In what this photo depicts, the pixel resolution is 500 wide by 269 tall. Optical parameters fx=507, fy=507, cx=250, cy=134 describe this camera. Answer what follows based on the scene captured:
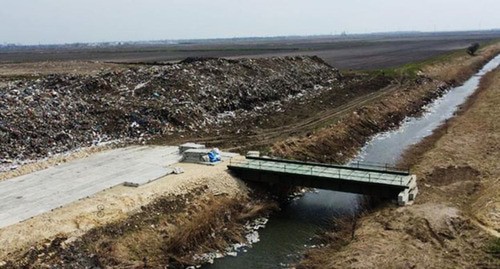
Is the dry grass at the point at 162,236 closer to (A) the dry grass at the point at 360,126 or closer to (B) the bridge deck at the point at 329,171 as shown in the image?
(B) the bridge deck at the point at 329,171

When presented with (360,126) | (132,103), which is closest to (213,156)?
(132,103)

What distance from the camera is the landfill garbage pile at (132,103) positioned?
26.4 meters

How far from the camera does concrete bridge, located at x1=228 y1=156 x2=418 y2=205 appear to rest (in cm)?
1828

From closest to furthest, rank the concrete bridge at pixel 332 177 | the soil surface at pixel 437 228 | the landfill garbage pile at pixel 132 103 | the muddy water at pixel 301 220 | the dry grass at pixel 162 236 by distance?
1. the soil surface at pixel 437 228
2. the dry grass at pixel 162 236
3. the muddy water at pixel 301 220
4. the concrete bridge at pixel 332 177
5. the landfill garbage pile at pixel 132 103

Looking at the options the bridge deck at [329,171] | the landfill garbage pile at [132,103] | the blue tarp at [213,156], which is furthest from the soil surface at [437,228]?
the landfill garbage pile at [132,103]

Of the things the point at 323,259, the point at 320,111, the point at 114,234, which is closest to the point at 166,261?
the point at 114,234

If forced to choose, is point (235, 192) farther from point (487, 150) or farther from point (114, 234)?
point (487, 150)

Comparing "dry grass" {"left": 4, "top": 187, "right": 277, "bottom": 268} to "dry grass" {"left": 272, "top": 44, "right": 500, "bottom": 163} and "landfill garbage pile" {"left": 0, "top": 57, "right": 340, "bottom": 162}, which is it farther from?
"landfill garbage pile" {"left": 0, "top": 57, "right": 340, "bottom": 162}

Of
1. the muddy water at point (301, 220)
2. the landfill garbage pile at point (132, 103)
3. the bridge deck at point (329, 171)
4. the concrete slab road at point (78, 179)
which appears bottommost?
the muddy water at point (301, 220)

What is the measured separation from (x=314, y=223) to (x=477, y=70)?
5886 centimetres

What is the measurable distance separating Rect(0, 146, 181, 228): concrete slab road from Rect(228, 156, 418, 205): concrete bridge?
349 cm

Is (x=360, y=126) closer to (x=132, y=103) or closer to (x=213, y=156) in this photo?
(x=213, y=156)

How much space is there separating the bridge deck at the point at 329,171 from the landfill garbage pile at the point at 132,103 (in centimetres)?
905

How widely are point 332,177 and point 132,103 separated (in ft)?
55.5
